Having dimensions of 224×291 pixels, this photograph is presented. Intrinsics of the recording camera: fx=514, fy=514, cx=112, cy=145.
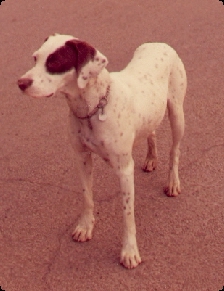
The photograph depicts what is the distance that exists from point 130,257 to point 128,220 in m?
0.23

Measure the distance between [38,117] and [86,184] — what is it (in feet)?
5.48

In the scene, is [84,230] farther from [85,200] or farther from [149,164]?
[149,164]

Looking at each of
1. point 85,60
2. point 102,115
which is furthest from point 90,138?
point 85,60

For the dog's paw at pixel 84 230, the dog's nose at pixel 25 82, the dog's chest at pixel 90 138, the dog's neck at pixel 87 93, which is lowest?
the dog's paw at pixel 84 230

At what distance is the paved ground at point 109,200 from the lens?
10.1 ft

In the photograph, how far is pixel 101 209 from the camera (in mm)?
3559

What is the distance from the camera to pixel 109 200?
3633 millimetres

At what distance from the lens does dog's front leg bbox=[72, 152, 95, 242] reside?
3.09 meters

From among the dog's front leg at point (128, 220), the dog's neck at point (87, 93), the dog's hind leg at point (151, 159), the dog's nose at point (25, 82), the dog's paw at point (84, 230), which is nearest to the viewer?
the dog's nose at point (25, 82)

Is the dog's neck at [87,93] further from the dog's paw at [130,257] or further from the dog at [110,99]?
the dog's paw at [130,257]

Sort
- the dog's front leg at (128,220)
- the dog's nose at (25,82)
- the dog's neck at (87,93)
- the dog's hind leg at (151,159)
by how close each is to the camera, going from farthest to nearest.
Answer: the dog's hind leg at (151,159) → the dog's front leg at (128,220) → the dog's neck at (87,93) → the dog's nose at (25,82)

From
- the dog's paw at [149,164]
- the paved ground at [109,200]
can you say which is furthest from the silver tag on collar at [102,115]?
the dog's paw at [149,164]

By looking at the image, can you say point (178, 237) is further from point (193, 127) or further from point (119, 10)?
point (119, 10)

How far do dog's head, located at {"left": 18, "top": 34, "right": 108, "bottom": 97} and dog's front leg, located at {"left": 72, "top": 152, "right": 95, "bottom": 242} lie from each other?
0.67 metres
